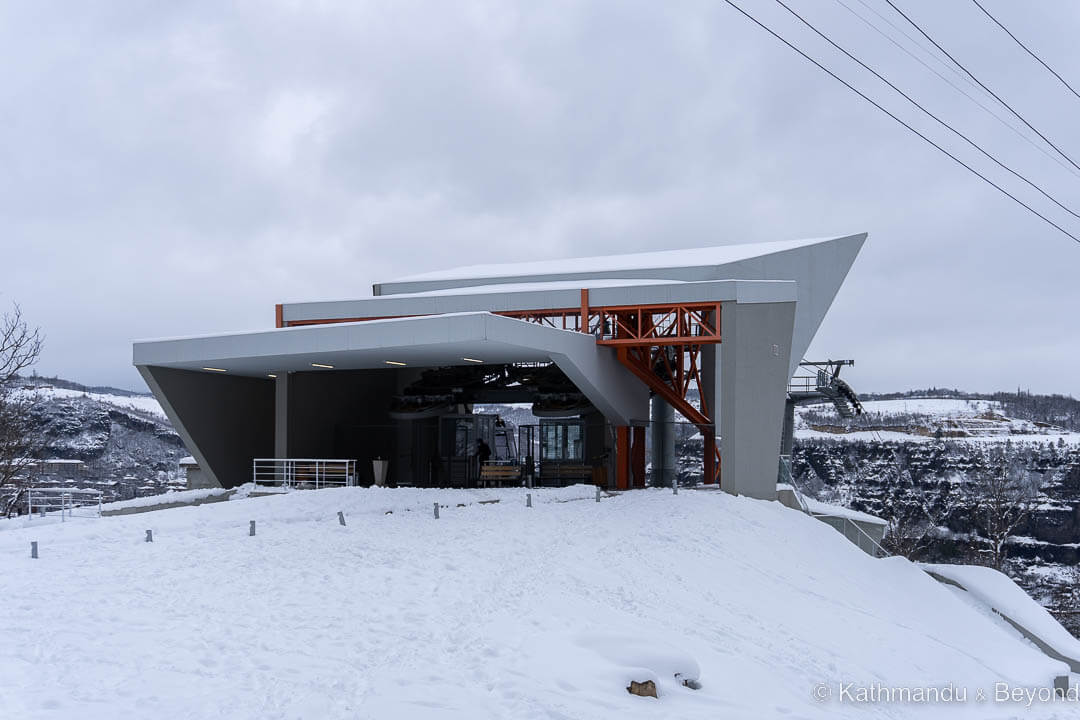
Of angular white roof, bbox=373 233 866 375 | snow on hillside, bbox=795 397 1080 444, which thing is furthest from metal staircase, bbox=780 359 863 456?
snow on hillside, bbox=795 397 1080 444

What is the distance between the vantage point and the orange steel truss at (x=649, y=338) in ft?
84.6

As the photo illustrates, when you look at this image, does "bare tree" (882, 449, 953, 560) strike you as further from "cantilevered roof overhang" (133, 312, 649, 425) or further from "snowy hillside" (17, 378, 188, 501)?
"snowy hillside" (17, 378, 188, 501)

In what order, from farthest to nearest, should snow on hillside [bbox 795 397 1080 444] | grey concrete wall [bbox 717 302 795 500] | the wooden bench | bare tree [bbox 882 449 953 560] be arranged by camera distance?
snow on hillside [bbox 795 397 1080 444], bare tree [bbox 882 449 953 560], the wooden bench, grey concrete wall [bbox 717 302 795 500]

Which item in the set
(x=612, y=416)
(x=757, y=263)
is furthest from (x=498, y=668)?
(x=757, y=263)

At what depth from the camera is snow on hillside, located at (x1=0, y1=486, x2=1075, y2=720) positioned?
770 centimetres

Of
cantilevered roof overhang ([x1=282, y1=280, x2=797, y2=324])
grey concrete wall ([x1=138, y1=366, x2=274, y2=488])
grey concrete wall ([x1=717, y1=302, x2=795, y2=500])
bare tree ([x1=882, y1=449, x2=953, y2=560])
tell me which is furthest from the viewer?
bare tree ([x1=882, y1=449, x2=953, y2=560])

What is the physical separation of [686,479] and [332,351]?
168 feet

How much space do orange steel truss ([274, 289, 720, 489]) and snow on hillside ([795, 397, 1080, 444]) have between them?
77780 mm

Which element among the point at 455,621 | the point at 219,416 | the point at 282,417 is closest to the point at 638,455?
the point at 282,417

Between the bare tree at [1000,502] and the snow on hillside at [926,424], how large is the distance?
1448 cm

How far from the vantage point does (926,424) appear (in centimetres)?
12125

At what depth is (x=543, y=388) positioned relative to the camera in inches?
1244

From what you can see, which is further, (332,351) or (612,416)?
(612,416)

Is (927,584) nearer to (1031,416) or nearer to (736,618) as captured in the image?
(736,618)
